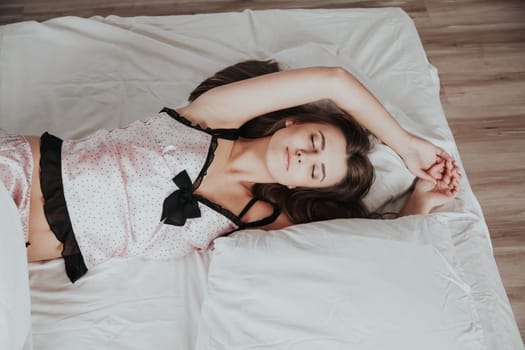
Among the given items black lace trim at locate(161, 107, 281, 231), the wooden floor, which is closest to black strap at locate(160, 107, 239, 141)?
black lace trim at locate(161, 107, 281, 231)

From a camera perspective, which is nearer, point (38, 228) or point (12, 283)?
point (12, 283)

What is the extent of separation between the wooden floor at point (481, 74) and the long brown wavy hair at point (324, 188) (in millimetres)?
600

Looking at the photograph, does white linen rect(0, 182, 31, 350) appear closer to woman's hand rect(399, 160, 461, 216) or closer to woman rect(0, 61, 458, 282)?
woman rect(0, 61, 458, 282)

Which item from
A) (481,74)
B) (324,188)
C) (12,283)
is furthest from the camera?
(481,74)

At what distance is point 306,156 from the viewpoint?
139cm

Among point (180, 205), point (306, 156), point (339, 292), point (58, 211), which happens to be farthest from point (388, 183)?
point (58, 211)

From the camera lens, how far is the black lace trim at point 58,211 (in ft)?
4.61

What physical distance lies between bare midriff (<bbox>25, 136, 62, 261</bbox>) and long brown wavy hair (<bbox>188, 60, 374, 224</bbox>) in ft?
1.66

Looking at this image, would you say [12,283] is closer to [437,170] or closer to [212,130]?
[212,130]

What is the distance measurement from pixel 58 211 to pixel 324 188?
2.24 ft

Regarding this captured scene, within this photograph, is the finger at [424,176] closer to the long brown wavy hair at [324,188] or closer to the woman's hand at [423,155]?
the woman's hand at [423,155]

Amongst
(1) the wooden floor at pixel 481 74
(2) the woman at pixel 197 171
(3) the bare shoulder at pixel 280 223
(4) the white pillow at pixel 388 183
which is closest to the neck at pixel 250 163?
(2) the woman at pixel 197 171

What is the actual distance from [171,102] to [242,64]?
258mm

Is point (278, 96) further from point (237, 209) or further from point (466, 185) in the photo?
point (466, 185)
